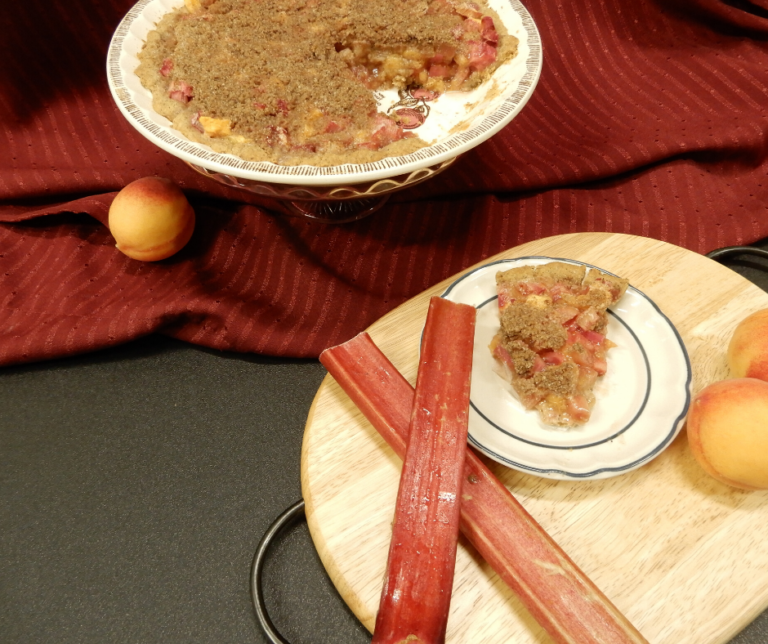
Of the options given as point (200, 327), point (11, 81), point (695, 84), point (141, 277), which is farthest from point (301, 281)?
point (695, 84)

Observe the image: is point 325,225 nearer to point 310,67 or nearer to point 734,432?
point 310,67

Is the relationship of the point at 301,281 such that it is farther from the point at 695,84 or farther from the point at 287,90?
the point at 695,84

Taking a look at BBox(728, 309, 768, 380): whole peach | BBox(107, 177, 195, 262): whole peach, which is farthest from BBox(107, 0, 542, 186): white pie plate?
BBox(728, 309, 768, 380): whole peach

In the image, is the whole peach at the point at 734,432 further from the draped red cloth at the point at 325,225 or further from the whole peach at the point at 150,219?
the whole peach at the point at 150,219

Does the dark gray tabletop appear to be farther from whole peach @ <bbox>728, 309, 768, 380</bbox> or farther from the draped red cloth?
whole peach @ <bbox>728, 309, 768, 380</bbox>

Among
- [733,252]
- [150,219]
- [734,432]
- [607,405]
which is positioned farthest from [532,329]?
[150,219]

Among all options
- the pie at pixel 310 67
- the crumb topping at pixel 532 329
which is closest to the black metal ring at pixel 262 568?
the crumb topping at pixel 532 329
